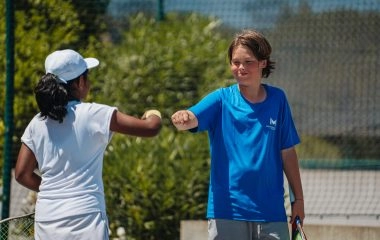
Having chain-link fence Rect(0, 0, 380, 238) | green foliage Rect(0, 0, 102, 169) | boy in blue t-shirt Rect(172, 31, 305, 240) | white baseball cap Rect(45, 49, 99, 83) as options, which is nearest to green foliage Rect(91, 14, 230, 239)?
green foliage Rect(0, 0, 102, 169)

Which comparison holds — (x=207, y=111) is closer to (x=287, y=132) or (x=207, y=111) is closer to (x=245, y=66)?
(x=245, y=66)

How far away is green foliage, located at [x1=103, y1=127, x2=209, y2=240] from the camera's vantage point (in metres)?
7.53

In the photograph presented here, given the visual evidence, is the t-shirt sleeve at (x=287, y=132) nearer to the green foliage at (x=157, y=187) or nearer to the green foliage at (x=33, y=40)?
the green foliage at (x=157, y=187)

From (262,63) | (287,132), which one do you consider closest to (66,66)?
(262,63)

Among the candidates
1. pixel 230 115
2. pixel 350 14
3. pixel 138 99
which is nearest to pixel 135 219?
pixel 138 99

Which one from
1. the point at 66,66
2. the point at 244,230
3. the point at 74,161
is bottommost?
the point at 244,230

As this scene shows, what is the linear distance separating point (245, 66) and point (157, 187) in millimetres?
2822

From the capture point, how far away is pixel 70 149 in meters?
4.54

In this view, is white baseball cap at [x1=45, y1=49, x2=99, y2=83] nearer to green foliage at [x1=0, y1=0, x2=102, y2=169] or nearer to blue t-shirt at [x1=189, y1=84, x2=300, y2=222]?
blue t-shirt at [x1=189, y1=84, x2=300, y2=222]

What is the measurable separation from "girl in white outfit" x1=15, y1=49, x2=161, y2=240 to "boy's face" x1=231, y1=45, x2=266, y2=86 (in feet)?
1.61

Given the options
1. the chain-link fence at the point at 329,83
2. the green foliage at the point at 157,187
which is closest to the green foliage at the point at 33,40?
the chain-link fence at the point at 329,83

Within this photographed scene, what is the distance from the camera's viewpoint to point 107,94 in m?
8.70

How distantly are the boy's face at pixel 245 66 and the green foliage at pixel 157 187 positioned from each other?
2.72 metres

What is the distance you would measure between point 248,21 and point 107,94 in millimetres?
1483
